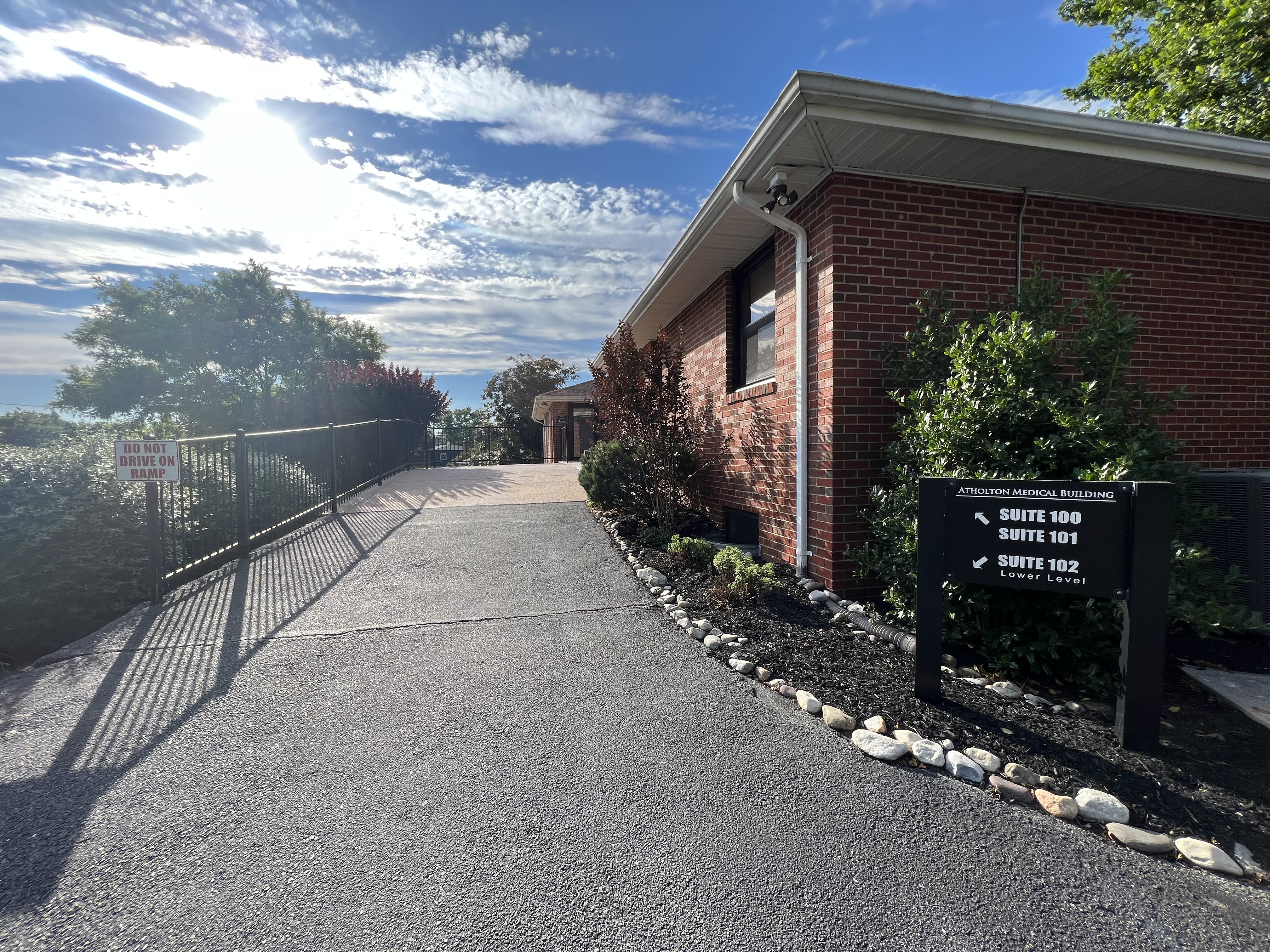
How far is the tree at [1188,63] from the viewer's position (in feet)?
23.8

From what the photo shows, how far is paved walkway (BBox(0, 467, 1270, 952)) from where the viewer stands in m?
1.77

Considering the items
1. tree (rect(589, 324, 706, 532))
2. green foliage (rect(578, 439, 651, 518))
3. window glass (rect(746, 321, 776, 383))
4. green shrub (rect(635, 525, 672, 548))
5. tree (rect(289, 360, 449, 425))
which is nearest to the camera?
window glass (rect(746, 321, 776, 383))

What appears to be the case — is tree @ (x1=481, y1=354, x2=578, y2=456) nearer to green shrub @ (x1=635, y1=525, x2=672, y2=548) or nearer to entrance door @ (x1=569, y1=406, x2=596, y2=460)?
entrance door @ (x1=569, y1=406, x2=596, y2=460)

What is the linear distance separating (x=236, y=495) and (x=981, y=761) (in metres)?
6.81

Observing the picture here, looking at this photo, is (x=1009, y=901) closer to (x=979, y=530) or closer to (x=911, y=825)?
(x=911, y=825)

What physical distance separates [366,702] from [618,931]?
6.60 feet

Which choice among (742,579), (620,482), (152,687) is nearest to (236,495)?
(152,687)

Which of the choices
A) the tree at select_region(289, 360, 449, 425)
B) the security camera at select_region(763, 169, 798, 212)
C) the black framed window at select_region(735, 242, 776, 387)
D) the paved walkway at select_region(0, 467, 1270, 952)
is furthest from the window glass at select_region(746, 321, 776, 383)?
the tree at select_region(289, 360, 449, 425)

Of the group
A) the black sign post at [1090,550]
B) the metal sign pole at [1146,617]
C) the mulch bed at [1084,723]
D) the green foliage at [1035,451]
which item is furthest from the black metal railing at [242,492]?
the metal sign pole at [1146,617]

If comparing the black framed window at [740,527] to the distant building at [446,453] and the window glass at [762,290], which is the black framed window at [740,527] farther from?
the distant building at [446,453]

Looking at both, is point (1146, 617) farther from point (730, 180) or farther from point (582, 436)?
point (582, 436)

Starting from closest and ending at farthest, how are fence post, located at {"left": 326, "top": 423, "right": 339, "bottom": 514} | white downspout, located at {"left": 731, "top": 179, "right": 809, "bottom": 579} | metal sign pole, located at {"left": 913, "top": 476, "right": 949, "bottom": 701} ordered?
metal sign pole, located at {"left": 913, "top": 476, "right": 949, "bottom": 701}
white downspout, located at {"left": 731, "top": 179, "right": 809, "bottom": 579}
fence post, located at {"left": 326, "top": 423, "right": 339, "bottom": 514}

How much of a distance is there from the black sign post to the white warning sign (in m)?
5.52

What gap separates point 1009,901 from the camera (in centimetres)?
185
